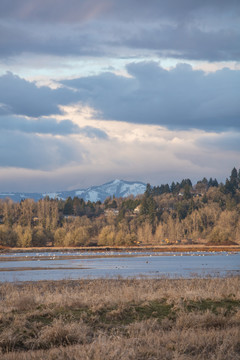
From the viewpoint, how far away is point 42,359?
1161cm

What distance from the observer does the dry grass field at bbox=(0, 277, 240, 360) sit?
39.4ft

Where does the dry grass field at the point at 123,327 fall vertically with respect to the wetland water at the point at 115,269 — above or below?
above

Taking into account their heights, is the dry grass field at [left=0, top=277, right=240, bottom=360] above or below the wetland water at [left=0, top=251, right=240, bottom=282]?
above

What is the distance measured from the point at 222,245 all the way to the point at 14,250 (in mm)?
69960

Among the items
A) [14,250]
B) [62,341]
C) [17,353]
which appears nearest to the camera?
[17,353]

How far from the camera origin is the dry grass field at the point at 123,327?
39.4 ft

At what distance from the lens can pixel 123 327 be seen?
1580 centimetres

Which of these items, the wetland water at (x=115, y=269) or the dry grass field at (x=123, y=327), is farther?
the wetland water at (x=115, y=269)

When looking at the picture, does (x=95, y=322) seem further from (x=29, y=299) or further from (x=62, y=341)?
(x=29, y=299)

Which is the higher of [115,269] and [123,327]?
[123,327]

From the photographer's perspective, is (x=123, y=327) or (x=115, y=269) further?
(x=115, y=269)

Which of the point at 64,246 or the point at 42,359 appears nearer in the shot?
the point at 42,359

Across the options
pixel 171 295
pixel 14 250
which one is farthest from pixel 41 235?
pixel 171 295

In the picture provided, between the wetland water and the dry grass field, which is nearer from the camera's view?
the dry grass field
